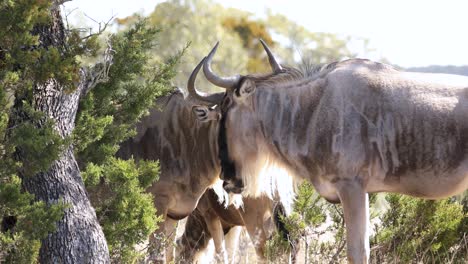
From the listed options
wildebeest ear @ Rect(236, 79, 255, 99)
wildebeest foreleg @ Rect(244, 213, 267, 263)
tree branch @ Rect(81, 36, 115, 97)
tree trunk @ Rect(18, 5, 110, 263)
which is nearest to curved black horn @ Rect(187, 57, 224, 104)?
wildebeest ear @ Rect(236, 79, 255, 99)

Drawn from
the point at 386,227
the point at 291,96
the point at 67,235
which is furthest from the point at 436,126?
the point at 67,235

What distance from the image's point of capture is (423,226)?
8.90m

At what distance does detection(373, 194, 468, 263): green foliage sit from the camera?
8.67m

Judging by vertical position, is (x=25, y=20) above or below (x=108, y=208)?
above

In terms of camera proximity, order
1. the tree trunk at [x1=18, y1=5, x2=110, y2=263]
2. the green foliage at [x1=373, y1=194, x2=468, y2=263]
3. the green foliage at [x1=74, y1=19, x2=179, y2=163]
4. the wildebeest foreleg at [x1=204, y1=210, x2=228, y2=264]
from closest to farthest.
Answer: the tree trunk at [x1=18, y1=5, x2=110, y2=263] → the green foliage at [x1=74, y1=19, x2=179, y2=163] → the green foliage at [x1=373, y1=194, x2=468, y2=263] → the wildebeest foreleg at [x1=204, y1=210, x2=228, y2=264]

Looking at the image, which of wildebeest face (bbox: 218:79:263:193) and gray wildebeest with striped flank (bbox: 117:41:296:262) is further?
gray wildebeest with striped flank (bbox: 117:41:296:262)

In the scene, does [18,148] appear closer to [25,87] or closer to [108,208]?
[25,87]

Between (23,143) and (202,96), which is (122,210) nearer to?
(23,143)

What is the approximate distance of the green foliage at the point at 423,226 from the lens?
341 inches

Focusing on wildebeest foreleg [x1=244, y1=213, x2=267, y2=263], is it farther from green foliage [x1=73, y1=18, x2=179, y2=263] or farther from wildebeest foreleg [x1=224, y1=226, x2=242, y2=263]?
green foliage [x1=73, y1=18, x2=179, y2=263]

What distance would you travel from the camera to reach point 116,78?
24.2ft

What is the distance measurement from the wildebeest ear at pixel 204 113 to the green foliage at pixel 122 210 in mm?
1277

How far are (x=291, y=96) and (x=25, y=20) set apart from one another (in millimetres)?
2371

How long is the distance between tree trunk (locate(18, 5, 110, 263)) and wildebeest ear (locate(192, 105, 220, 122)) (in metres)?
1.75
